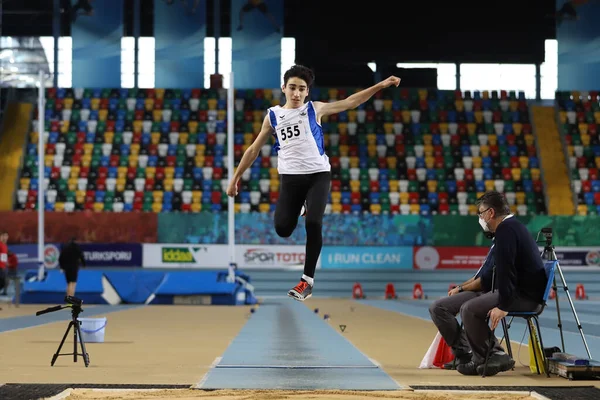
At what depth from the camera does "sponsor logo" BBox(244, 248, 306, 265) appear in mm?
29953

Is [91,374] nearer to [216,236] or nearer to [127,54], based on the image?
[216,236]

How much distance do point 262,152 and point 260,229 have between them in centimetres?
554

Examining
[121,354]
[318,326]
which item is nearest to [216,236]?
[318,326]

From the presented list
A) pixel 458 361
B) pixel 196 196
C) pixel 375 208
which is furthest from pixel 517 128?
pixel 458 361

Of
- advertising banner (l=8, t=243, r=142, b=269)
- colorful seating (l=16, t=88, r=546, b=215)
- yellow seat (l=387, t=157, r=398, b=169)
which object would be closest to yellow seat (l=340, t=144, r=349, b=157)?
colorful seating (l=16, t=88, r=546, b=215)

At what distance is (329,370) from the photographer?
923 centimetres

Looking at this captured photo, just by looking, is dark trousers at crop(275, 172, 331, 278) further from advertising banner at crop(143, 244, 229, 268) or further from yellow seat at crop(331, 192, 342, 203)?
yellow seat at crop(331, 192, 342, 203)

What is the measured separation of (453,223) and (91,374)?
73.0ft

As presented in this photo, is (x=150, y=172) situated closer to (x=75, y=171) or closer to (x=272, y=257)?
(x=75, y=171)

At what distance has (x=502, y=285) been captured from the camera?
28.3 feet

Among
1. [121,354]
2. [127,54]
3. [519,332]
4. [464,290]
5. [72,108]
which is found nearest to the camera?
[464,290]

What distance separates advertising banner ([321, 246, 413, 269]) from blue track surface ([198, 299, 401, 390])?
44.8ft

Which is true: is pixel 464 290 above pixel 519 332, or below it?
above

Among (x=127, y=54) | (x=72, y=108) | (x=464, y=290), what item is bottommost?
(x=464, y=290)
